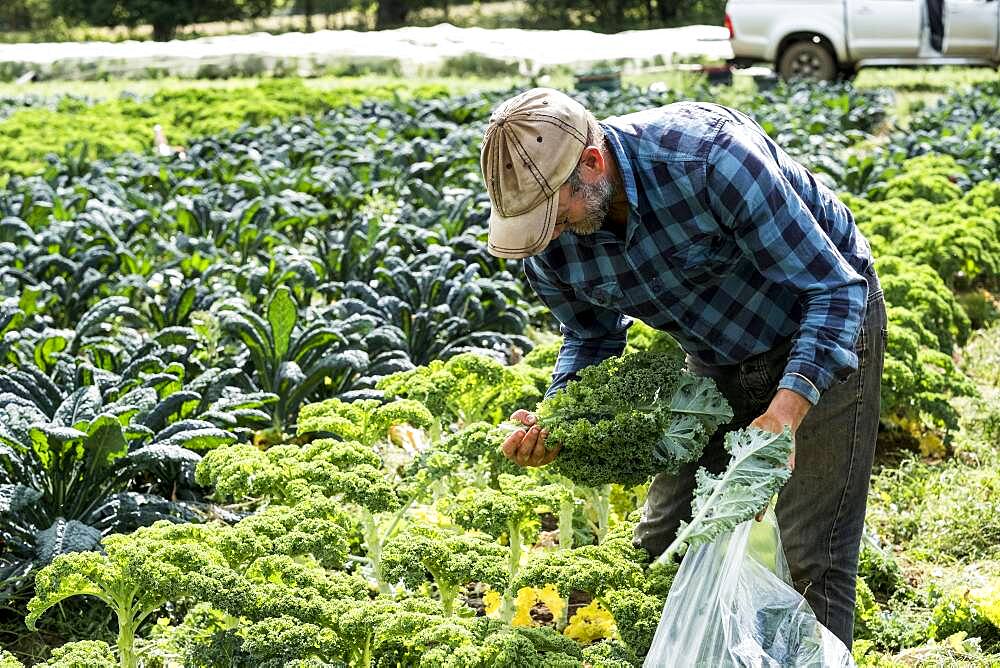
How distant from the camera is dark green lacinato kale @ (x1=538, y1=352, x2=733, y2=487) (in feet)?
11.0

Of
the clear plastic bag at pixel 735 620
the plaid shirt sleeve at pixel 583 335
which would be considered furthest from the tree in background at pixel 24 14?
the clear plastic bag at pixel 735 620

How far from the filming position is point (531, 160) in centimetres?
293

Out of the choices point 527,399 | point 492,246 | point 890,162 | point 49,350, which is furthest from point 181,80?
point 492,246

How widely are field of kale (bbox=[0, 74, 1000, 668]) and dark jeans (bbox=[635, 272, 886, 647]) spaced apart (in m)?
0.44

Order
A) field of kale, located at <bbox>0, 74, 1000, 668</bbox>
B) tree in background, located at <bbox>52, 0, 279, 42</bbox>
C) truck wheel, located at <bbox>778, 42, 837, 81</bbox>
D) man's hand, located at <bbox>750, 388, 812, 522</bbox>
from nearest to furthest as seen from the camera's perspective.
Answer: man's hand, located at <bbox>750, 388, 812, 522</bbox> < field of kale, located at <bbox>0, 74, 1000, 668</bbox> < truck wheel, located at <bbox>778, 42, 837, 81</bbox> < tree in background, located at <bbox>52, 0, 279, 42</bbox>

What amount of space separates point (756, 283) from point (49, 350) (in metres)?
4.30

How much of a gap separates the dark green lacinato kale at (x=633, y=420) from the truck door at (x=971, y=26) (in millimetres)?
18327

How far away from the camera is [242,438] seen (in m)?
5.93

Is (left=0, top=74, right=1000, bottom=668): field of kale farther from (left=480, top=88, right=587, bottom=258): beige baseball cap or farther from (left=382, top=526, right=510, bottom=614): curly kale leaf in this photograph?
(left=480, top=88, right=587, bottom=258): beige baseball cap

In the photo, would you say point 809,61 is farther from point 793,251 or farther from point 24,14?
point 24,14

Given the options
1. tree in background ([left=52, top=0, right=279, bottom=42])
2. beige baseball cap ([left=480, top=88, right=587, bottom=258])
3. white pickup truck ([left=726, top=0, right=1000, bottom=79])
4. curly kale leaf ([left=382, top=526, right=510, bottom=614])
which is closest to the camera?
beige baseball cap ([left=480, top=88, right=587, bottom=258])

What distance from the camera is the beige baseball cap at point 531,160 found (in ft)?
9.62


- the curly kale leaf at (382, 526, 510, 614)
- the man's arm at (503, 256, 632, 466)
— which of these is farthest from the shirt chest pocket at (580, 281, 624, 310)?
the curly kale leaf at (382, 526, 510, 614)

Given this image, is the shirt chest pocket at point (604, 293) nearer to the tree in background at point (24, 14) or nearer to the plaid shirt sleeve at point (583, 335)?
the plaid shirt sleeve at point (583, 335)
